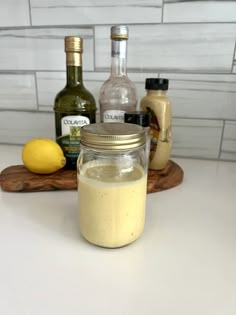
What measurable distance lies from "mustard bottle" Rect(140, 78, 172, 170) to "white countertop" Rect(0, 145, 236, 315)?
0.39 ft

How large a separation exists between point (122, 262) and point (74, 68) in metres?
0.42

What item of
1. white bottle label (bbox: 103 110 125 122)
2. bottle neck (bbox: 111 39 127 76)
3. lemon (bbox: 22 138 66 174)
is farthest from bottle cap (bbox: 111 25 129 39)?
lemon (bbox: 22 138 66 174)

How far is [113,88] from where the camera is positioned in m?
0.65

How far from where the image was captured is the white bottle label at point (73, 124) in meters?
0.60

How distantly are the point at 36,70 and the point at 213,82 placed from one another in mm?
512

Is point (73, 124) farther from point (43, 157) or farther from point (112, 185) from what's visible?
point (112, 185)

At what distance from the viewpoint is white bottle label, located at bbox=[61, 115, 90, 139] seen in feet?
1.97

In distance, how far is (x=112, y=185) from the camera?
382mm

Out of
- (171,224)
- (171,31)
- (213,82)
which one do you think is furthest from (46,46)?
(171,224)

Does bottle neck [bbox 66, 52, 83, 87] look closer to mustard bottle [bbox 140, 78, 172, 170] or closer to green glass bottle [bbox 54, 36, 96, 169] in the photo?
green glass bottle [bbox 54, 36, 96, 169]

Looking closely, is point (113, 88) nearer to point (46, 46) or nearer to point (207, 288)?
point (46, 46)

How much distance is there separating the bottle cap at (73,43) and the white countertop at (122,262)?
0.31 m

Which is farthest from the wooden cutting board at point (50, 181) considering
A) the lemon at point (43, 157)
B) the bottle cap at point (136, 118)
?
the bottle cap at point (136, 118)

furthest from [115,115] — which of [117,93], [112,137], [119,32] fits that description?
[112,137]
